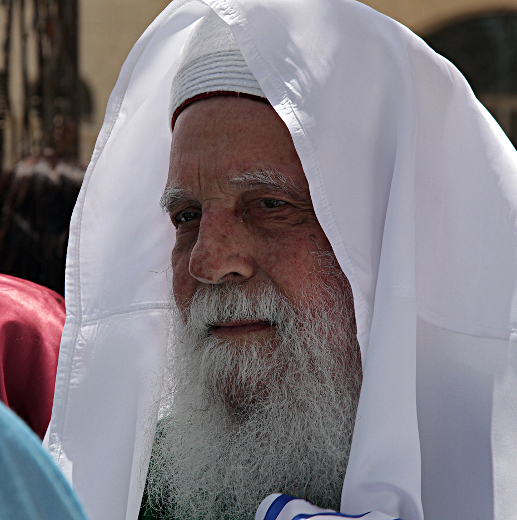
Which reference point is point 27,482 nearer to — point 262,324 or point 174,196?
point 262,324

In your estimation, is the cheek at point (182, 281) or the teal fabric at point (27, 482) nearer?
the teal fabric at point (27, 482)

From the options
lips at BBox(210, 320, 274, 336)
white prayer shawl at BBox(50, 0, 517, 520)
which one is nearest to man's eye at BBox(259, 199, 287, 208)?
white prayer shawl at BBox(50, 0, 517, 520)

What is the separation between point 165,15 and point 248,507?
5.73 ft

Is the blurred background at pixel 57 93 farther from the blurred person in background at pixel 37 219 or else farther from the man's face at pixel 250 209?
the man's face at pixel 250 209

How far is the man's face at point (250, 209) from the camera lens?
6.76 feet

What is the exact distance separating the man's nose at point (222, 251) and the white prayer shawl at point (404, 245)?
0.99ft

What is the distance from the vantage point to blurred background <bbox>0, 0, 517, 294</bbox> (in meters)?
3.69

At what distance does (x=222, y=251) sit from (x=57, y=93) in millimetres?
3363

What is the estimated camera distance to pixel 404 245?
5.90 feet

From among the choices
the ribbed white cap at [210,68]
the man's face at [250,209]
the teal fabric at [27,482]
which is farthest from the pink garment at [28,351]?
the teal fabric at [27,482]

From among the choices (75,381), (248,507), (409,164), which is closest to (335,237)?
(409,164)

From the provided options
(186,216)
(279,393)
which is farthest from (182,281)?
(279,393)

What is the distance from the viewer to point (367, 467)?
5.41ft

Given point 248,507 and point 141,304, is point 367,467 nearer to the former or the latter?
point 248,507
